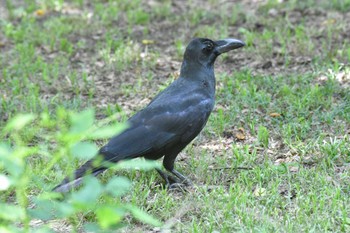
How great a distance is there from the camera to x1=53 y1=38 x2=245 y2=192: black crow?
18.0 ft

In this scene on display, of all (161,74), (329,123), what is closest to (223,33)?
(161,74)

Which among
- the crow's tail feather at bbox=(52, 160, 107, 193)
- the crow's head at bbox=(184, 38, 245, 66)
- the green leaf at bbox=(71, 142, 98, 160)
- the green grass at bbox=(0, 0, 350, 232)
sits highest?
the green leaf at bbox=(71, 142, 98, 160)

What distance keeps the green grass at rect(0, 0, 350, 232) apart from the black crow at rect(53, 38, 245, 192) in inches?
11.1

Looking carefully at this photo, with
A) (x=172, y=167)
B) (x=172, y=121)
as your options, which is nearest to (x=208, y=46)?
(x=172, y=121)

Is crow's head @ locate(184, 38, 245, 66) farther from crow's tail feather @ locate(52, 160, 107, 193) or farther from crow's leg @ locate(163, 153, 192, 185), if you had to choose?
crow's tail feather @ locate(52, 160, 107, 193)

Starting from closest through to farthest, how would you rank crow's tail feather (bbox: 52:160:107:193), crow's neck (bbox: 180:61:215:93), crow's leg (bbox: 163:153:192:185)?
crow's tail feather (bbox: 52:160:107:193) → crow's leg (bbox: 163:153:192:185) → crow's neck (bbox: 180:61:215:93)

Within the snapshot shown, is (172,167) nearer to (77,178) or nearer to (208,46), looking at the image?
(77,178)

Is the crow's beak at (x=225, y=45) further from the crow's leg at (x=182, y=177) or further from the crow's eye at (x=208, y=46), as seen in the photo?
the crow's leg at (x=182, y=177)

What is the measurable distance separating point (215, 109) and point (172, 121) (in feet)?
5.93

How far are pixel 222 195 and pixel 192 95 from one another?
96 centimetres

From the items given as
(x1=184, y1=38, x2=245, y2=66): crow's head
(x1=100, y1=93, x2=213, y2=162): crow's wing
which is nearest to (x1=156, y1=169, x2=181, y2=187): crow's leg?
(x1=100, y1=93, x2=213, y2=162): crow's wing

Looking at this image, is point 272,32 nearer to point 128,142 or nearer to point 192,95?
point 192,95

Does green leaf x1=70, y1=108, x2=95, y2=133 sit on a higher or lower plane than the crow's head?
higher

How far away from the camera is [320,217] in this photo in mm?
4996
